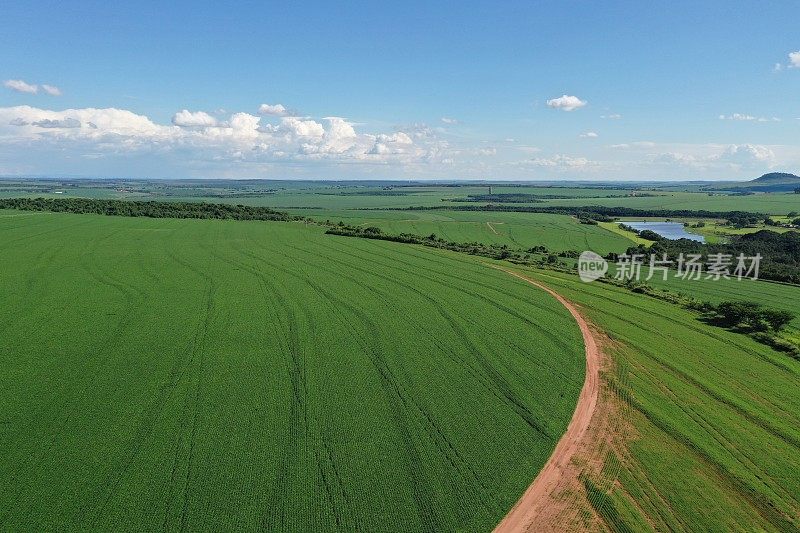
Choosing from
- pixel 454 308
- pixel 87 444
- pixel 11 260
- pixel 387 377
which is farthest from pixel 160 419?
pixel 11 260

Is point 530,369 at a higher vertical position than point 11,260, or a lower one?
lower

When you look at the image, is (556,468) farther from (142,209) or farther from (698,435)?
(142,209)

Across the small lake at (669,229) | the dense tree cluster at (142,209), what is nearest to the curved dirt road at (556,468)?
the small lake at (669,229)

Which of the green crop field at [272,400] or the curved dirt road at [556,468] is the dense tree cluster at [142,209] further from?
the curved dirt road at [556,468]

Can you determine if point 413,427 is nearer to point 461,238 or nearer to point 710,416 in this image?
point 710,416

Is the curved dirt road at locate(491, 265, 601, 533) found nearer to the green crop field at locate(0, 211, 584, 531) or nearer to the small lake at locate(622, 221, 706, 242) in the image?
the green crop field at locate(0, 211, 584, 531)

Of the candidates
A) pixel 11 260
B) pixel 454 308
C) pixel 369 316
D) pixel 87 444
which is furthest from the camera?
pixel 11 260
